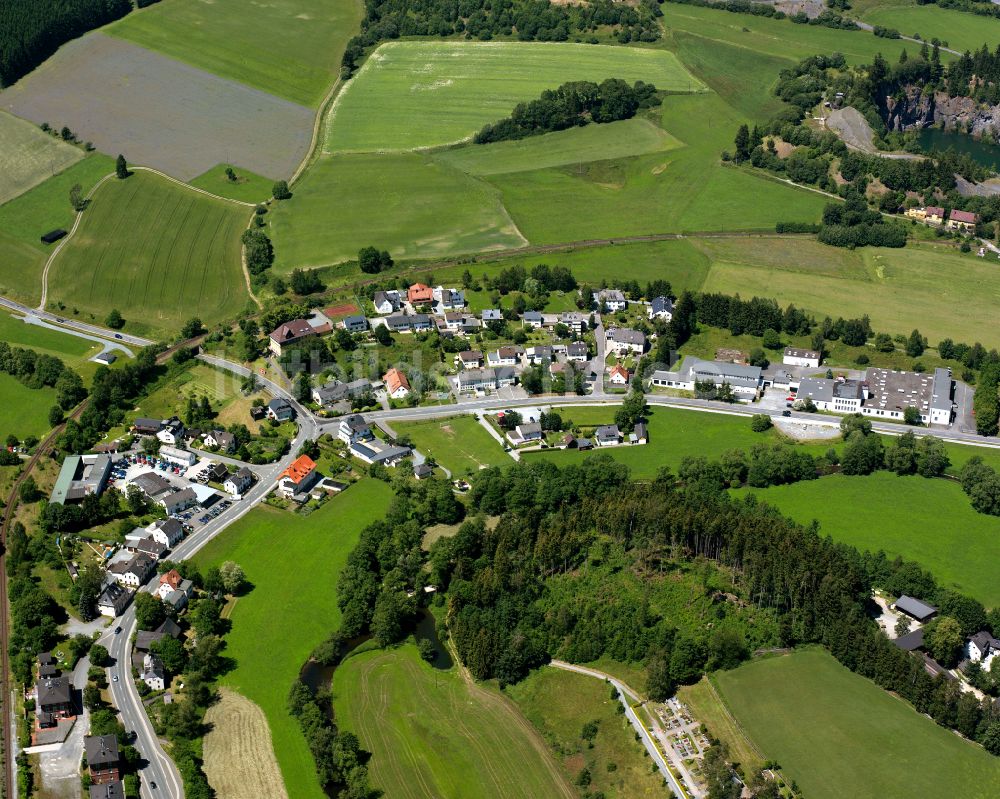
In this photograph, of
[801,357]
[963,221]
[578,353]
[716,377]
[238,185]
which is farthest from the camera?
[238,185]

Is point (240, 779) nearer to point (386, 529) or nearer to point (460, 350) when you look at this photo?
point (386, 529)

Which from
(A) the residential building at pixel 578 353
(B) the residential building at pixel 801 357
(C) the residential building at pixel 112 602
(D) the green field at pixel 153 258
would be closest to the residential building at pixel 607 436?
(A) the residential building at pixel 578 353

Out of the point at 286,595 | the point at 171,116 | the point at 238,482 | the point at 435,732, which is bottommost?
the point at 435,732

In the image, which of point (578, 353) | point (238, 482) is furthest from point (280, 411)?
point (578, 353)

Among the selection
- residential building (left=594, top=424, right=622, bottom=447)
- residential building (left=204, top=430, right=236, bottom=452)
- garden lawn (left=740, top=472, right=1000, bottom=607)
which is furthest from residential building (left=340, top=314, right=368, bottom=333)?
garden lawn (left=740, top=472, right=1000, bottom=607)

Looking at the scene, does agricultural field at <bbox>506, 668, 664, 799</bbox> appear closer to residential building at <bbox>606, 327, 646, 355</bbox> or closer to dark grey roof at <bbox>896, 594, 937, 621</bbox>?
dark grey roof at <bbox>896, 594, 937, 621</bbox>

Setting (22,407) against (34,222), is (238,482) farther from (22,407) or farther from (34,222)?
(34,222)

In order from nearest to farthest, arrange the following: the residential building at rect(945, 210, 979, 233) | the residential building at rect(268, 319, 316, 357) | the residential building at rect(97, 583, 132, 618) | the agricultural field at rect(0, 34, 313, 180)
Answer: the residential building at rect(97, 583, 132, 618) → the residential building at rect(268, 319, 316, 357) → the residential building at rect(945, 210, 979, 233) → the agricultural field at rect(0, 34, 313, 180)
